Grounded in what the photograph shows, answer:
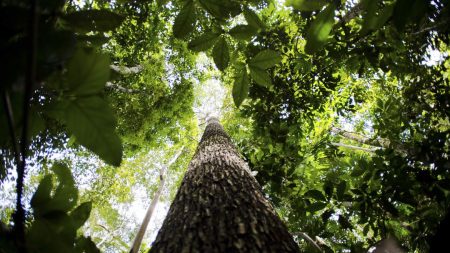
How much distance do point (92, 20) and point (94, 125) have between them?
29 cm

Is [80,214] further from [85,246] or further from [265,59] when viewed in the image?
[265,59]

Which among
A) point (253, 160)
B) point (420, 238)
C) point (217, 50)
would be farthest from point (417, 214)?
point (217, 50)

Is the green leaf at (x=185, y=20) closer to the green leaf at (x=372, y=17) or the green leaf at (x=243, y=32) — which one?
the green leaf at (x=243, y=32)

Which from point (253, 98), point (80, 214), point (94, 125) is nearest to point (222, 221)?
point (80, 214)

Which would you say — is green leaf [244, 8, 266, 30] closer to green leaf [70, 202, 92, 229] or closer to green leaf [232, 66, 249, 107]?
green leaf [232, 66, 249, 107]

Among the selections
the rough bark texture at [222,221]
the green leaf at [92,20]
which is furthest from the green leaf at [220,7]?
the rough bark texture at [222,221]

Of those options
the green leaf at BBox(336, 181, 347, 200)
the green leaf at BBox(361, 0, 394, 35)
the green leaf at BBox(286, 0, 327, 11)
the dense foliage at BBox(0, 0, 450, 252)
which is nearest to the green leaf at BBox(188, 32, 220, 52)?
the dense foliage at BBox(0, 0, 450, 252)

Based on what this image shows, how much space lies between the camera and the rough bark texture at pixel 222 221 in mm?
1307

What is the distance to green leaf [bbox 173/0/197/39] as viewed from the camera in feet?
3.71

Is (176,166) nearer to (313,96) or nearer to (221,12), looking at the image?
(313,96)

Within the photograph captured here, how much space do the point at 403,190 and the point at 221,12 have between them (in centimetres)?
219

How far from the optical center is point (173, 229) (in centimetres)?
158

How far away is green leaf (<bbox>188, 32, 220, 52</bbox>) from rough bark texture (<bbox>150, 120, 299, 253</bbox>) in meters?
0.86

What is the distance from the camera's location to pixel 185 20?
115cm
